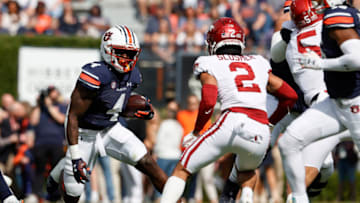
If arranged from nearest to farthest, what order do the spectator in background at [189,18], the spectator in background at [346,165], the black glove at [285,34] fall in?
the black glove at [285,34] → the spectator in background at [346,165] → the spectator in background at [189,18]

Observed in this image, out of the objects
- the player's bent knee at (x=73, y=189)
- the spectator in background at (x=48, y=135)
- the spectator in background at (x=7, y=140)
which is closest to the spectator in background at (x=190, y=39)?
the spectator in background at (x=48, y=135)

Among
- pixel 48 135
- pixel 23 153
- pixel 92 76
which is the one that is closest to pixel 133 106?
pixel 92 76

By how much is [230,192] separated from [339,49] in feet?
5.13

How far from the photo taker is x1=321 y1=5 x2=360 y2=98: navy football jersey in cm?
557

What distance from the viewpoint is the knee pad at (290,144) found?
229 inches

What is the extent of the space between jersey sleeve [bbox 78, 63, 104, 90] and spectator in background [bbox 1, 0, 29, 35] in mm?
7487

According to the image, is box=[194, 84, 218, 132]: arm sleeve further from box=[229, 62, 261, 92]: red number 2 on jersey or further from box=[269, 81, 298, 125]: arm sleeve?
box=[269, 81, 298, 125]: arm sleeve

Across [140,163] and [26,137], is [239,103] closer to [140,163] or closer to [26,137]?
[140,163]

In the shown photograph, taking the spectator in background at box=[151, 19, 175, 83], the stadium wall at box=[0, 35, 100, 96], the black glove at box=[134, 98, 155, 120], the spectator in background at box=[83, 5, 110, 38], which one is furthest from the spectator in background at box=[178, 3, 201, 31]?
the black glove at box=[134, 98, 155, 120]

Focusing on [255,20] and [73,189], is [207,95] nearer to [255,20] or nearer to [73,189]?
[73,189]

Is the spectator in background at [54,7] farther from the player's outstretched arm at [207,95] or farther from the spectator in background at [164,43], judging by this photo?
the player's outstretched arm at [207,95]

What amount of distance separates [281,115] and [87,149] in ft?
5.99

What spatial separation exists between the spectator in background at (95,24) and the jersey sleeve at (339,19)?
28.6 ft

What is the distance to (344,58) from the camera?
5.55m
